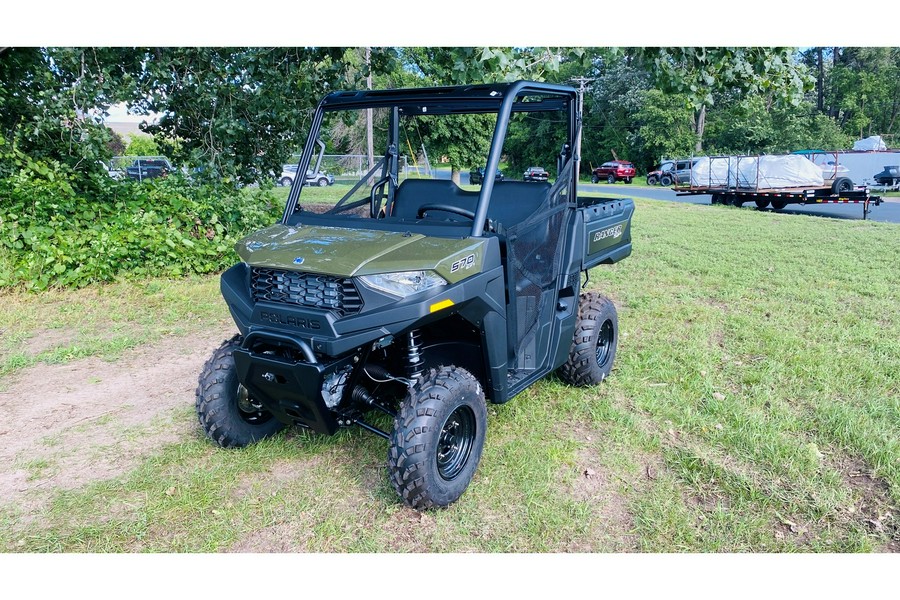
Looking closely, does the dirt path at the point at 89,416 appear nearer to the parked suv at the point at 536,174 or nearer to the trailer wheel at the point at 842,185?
the parked suv at the point at 536,174

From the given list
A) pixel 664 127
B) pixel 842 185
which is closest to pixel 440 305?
pixel 842 185

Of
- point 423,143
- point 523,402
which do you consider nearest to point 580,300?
point 523,402

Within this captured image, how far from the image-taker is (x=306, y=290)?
3.35 m

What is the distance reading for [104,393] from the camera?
5066mm

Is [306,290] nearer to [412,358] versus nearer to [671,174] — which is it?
[412,358]

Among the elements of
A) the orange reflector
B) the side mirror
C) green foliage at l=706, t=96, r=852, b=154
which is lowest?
the orange reflector

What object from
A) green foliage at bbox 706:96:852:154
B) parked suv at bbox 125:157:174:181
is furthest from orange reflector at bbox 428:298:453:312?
green foliage at bbox 706:96:852:154

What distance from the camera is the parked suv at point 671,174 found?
30.7 metres

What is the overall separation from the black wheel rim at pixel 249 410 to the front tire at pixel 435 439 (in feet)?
3.56

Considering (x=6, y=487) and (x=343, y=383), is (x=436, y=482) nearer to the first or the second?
(x=343, y=383)

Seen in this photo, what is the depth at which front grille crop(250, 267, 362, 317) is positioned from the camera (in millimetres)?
3246

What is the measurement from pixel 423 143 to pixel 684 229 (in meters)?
10.4

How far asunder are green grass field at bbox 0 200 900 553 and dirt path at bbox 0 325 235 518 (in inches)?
5.2

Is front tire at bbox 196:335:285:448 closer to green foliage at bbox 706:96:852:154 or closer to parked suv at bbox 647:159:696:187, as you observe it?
parked suv at bbox 647:159:696:187
